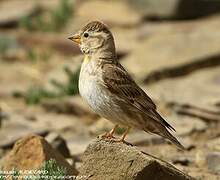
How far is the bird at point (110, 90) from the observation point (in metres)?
7.88

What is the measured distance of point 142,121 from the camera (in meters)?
8.19

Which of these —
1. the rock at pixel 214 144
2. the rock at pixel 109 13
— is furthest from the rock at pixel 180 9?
the rock at pixel 214 144

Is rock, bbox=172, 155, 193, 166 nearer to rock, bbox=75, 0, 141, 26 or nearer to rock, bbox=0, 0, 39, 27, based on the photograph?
rock, bbox=75, 0, 141, 26

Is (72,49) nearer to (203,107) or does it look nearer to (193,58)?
(193,58)

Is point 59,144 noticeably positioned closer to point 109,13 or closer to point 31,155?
point 31,155

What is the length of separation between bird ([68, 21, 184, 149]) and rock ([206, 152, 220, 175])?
3.33ft

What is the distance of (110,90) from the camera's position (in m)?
8.01

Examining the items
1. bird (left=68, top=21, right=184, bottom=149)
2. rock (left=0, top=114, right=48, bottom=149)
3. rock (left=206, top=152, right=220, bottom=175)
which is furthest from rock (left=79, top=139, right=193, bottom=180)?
rock (left=0, top=114, right=48, bottom=149)

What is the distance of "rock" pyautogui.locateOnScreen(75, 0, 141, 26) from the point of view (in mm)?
16906

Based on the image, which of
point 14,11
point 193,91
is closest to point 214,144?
point 193,91

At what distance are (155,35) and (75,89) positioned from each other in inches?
108

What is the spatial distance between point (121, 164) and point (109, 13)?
10.2m

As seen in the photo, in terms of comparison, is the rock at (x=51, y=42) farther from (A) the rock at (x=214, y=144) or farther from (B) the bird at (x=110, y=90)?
(B) the bird at (x=110, y=90)

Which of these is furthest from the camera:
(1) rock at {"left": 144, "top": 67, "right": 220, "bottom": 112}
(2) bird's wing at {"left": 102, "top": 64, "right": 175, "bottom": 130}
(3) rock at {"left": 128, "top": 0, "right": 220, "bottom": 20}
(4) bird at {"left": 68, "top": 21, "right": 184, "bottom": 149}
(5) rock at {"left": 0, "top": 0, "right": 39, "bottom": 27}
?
(5) rock at {"left": 0, "top": 0, "right": 39, "bottom": 27}
